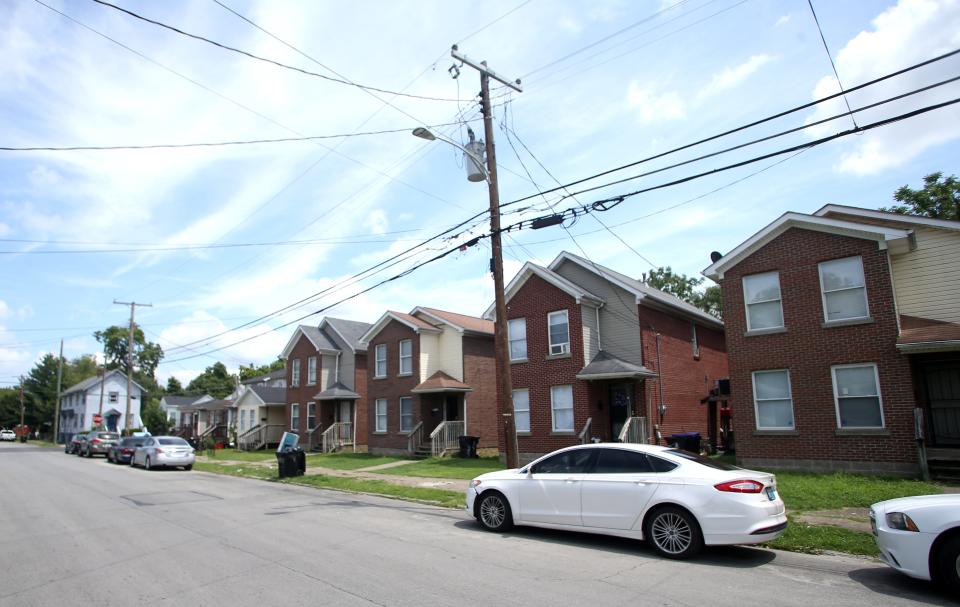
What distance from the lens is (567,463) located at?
364 inches

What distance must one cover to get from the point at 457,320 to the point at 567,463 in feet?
66.8

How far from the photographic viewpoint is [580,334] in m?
21.8

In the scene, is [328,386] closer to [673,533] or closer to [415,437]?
[415,437]

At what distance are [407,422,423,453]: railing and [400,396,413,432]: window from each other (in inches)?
37.7

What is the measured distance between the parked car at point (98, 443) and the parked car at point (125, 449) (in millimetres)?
6473

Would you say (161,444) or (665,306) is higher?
(665,306)

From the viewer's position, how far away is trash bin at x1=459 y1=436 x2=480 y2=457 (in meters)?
24.6

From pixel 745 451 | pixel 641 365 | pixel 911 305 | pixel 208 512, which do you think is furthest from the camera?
pixel 641 365

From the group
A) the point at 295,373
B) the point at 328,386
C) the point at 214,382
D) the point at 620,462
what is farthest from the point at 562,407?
the point at 214,382

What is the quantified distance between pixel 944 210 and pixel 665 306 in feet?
51.8

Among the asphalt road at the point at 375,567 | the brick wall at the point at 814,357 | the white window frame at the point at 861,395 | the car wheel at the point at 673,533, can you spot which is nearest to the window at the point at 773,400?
the brick wall at the point at 814,357

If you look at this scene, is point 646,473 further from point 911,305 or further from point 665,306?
point 665,306

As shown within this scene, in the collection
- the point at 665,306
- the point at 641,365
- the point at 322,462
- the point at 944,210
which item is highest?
the point at 944,210

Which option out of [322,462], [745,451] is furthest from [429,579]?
[322,462]
